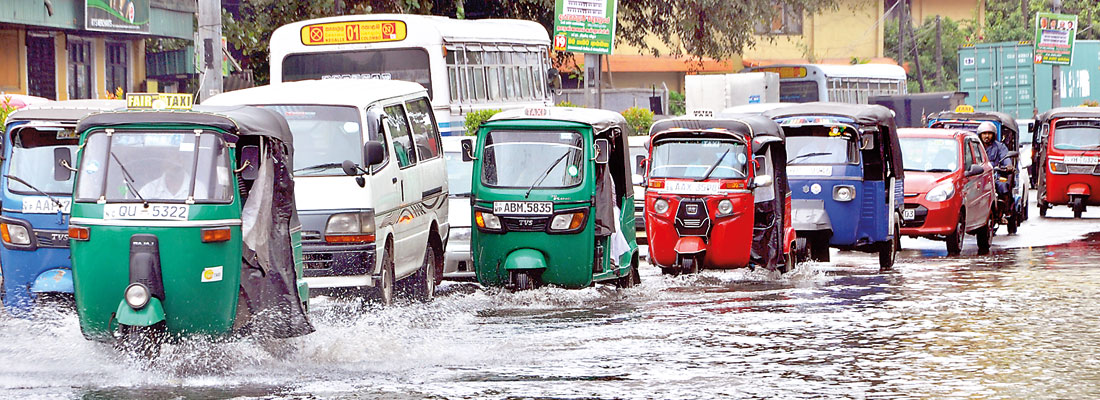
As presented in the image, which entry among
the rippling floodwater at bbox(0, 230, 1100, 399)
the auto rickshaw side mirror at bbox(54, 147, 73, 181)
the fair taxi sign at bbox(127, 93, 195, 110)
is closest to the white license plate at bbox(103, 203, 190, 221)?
the fair taxi sign at bbox(127, 93, 195, 110)

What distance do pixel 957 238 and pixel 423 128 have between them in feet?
29.5

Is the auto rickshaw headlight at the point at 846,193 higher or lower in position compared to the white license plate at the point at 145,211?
lower

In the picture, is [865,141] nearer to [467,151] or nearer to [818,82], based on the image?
[467,151]

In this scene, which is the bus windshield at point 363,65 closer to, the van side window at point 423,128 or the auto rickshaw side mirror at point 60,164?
the van side window at point 423,128

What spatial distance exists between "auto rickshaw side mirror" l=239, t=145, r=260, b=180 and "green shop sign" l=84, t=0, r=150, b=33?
18887mm

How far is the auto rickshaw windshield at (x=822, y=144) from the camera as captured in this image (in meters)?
18.9

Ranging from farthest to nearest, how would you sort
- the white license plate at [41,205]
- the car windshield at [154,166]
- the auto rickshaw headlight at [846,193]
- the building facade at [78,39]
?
1. the building facade at [78,39]
2. the auto rickshaw headlight at [846,193]
3. the white license plate at [41,205]
4. the car windshield at [154,166]

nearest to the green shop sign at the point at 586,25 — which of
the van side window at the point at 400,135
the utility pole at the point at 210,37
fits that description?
the utility pole at the point at 210,37

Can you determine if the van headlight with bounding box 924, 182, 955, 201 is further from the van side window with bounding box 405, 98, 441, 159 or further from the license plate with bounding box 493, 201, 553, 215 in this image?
Answer: the van side window with bounding box 405, 98, 441, 159

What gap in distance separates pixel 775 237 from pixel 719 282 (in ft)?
2.47

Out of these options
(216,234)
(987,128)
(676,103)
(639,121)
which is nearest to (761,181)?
(216,234)

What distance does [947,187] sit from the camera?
2147 centimetres

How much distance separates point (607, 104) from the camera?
47.0 metres

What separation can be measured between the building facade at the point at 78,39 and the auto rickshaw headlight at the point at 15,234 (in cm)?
1364
